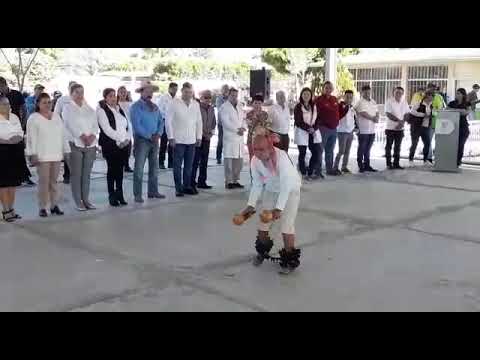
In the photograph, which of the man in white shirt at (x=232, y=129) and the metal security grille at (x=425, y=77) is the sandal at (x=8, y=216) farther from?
the metal security grille at (x=425, y=77)

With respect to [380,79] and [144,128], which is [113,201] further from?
[380,79]

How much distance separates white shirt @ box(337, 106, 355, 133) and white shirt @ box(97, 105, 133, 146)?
15.1ft

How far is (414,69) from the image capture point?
87.9ft

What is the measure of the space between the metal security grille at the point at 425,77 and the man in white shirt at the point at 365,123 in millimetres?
15805

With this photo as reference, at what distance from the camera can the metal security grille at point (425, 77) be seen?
2583 cm

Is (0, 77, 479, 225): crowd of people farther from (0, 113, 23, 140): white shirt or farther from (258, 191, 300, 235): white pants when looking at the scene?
(258, 191, 300, 235): white pants

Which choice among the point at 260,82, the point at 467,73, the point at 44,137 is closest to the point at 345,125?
the point at 260,82

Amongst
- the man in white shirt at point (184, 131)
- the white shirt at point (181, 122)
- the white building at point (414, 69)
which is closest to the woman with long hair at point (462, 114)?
the man in white shirt at point (184, 131)

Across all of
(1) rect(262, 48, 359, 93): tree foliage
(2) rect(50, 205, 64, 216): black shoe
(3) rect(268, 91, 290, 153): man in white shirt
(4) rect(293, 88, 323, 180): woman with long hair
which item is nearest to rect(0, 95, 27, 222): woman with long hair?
(2) rect(50, 205, 64, 216): black shoe

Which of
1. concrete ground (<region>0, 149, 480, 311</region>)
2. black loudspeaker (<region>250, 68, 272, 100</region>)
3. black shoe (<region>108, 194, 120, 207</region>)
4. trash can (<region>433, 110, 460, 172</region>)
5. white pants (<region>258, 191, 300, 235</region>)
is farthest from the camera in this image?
black loudspeaker (<region>250, 68, 272, 100</region>)

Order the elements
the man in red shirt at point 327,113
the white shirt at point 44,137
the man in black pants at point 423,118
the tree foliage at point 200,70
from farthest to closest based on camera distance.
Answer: the tree foliage at point 200,70 → the man in black pants at point 423,118 → the man in red shirt at point 327,113 → the white shirt at point 44,137

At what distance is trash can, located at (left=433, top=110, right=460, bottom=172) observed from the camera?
11656 mm
